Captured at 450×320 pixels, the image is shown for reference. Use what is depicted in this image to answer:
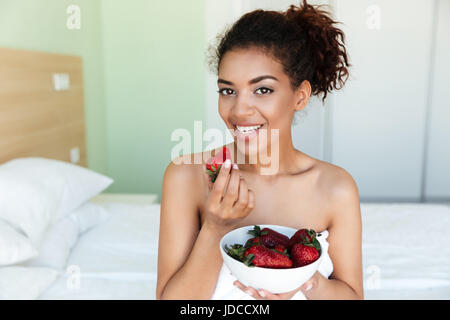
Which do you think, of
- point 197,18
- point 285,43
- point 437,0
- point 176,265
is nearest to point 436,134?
point 437,0

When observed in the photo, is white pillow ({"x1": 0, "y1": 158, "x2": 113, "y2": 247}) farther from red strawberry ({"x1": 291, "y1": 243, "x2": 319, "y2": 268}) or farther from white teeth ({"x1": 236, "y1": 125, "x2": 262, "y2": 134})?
red strawberry ({"x1": 291, "y1": 243, "x2": 319, "y2": 268})

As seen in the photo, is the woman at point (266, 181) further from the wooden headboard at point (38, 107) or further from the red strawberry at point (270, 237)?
the wooden headboard at point (38, 107)

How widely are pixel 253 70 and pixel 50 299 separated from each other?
0.90 m

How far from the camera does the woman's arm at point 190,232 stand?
83 centimetres

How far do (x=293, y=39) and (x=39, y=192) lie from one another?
41.7 inches

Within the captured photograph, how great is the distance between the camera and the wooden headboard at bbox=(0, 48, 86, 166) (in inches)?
69.9

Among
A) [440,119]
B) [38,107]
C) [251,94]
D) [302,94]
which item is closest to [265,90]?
[251,94]

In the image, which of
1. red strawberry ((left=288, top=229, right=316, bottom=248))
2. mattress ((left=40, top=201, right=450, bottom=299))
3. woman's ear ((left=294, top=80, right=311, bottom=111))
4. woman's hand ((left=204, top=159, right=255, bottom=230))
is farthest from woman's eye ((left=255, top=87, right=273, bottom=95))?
mattress ((left=40, top=201, right=450, bottom=299))

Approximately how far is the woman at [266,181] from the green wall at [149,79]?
1.94 metres

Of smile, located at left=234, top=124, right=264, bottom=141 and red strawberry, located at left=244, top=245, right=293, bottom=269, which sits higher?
smile, located at left=234, top=124, right=264, bottom=141

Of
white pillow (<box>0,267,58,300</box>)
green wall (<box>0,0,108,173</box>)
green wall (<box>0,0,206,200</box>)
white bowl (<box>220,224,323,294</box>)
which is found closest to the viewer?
white bowl (<box>220,224,323,294</box>)

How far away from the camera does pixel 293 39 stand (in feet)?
3.34

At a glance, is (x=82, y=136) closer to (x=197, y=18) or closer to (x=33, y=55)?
(x=33, y=55)

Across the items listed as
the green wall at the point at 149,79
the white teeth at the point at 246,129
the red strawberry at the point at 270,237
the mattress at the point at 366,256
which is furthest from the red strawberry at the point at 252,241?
the green wall at the point at 149,79
